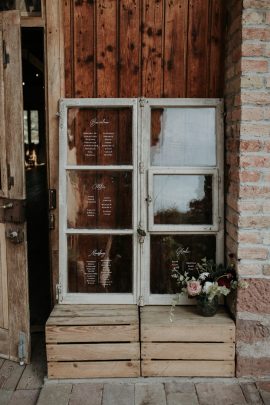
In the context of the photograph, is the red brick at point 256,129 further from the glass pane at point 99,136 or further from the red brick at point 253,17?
the glass pane at point 99,136

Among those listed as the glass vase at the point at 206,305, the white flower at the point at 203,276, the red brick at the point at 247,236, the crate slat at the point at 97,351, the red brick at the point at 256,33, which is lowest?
the crate slat at the point at 97,351

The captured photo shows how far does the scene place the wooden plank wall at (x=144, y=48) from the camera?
3.19 m

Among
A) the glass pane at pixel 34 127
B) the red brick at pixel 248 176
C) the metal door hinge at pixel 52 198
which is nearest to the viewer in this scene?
the red brick at pixel 248 176

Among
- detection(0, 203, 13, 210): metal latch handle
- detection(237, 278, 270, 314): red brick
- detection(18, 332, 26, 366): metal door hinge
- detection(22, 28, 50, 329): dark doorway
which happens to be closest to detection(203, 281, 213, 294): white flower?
detection(237, 278, 270, 314): red brick

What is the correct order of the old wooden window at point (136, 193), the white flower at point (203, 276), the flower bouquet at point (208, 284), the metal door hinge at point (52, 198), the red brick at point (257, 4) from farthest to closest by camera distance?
1. the metal door hinge at point (52, 198)
2. the old wooden window at point (136, 193)
3. the white flower at point (203, 276)
4. the flower bouquet at point (208, 284)
5. the red brick at point (257, 4)

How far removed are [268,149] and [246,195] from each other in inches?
12.8

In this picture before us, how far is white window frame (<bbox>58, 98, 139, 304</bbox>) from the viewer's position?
321 cm

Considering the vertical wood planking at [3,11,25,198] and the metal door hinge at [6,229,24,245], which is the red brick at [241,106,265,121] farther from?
the metal door hinge at [6,229,24,245]

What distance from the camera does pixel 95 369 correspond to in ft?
10.1

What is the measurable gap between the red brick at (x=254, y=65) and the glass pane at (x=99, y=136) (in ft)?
2.90

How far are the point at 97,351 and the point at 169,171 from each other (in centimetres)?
135

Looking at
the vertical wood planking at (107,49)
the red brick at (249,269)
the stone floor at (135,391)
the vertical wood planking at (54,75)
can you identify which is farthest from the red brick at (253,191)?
the vertical wood planking at (54,75)

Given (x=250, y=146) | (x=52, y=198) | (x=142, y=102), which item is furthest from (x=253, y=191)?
(x=52, y=198)

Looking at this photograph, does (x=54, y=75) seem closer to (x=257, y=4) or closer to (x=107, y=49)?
(x=107, y=49)
